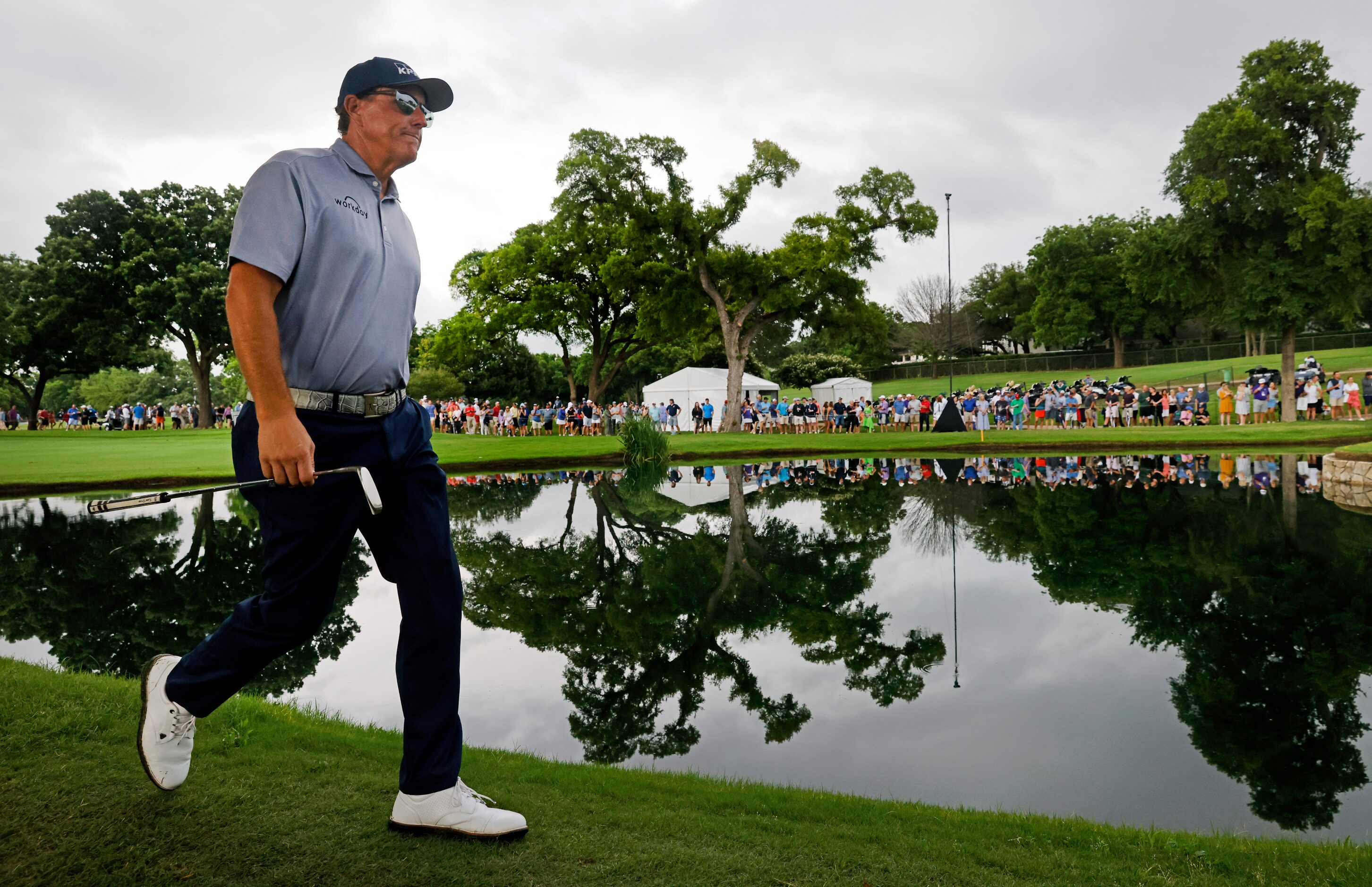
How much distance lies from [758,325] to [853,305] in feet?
12.9

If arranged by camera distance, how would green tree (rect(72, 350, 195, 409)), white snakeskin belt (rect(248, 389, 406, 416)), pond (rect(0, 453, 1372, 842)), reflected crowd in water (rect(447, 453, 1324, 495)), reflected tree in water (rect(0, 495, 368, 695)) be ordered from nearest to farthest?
white snakeskin belt (rect(248, 389, 406, 416)), pond (rect(0, 453, 1372, 842)), reflected tree in water (rect(0, 495, 368, 695)), reflected crowd in water (rect(447, 453, 1324, 495)), green tree (rect(72, 350, 195, 409))

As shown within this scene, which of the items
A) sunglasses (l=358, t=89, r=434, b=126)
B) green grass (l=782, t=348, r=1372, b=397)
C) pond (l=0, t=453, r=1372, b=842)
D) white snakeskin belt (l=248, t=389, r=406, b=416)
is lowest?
pond (l=0, t=453, r=1372, b=842)

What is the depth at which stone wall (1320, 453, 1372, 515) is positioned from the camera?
10.7 m

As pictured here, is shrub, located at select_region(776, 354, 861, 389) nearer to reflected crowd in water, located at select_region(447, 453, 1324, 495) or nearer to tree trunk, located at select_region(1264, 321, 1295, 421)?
tree trunk, located at select_region(1264, 321, 1295, 421)

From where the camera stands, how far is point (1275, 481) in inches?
525

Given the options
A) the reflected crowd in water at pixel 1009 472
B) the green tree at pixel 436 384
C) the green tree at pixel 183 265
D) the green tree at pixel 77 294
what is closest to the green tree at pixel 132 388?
the green tree at pixel 436 384

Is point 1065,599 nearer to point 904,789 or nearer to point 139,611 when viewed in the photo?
point 904,789

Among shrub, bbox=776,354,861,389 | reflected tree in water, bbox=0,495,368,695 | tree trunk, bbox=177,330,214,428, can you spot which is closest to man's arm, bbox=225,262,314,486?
reflected tree in water, bbox=0,495,368,695

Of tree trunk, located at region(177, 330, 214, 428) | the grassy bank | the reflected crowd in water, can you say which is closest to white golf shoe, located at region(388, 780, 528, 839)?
the reflected crowd in water

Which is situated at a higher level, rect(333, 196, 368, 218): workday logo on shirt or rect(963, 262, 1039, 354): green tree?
rect(963, 262, 1039, 354): green tree

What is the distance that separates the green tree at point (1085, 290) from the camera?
198 feet

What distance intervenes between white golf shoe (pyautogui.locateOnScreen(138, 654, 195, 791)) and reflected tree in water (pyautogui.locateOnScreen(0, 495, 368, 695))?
2319 millimetres

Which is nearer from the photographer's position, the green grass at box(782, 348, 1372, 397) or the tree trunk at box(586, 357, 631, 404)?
the tree trunk at box(586, 357, 631, 404)

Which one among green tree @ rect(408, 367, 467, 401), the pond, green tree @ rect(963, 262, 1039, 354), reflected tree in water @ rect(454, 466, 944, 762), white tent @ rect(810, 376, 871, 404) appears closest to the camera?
the pond
